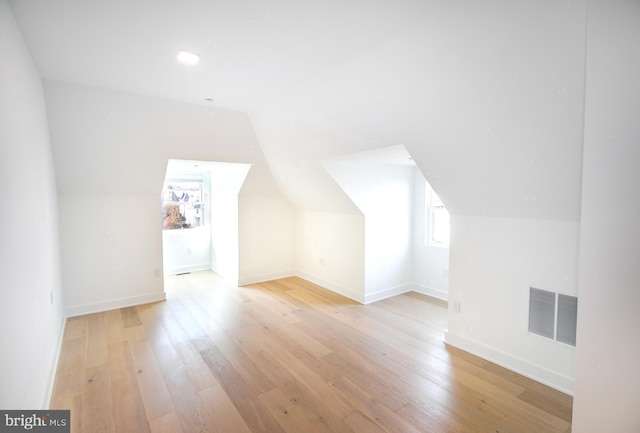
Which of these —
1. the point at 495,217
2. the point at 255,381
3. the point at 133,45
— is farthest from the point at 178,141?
the point at 495,217

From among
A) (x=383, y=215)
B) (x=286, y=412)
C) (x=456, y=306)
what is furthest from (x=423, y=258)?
(x=286, y=412)

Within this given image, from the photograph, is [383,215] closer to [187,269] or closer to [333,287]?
[333,287]

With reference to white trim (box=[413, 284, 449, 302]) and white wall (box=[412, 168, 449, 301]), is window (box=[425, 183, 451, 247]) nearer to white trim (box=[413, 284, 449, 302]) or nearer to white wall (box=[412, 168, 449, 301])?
white wall (box=[412, 168, 449, 301])

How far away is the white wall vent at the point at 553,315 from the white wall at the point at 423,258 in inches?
74.6

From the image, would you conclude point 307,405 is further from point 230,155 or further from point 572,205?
point 230,155

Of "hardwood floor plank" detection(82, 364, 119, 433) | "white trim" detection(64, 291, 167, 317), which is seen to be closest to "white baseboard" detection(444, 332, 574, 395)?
"hardwood floor plank" detection(82, 364, 119, 433)

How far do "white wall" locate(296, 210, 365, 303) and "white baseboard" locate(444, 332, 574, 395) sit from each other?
151cm

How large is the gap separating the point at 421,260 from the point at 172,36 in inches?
167

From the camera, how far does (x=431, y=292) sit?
15.4 ft

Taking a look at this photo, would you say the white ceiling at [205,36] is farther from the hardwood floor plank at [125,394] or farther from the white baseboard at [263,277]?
the white baseboard at [263,277]

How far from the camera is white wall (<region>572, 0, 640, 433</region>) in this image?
51.7 inches

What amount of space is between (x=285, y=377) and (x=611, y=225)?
2407 millimetres

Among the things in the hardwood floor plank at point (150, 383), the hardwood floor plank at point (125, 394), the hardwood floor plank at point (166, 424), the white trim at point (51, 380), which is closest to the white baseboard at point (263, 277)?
the hardwood floor plank at point (150, 383)

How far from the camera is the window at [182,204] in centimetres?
594
